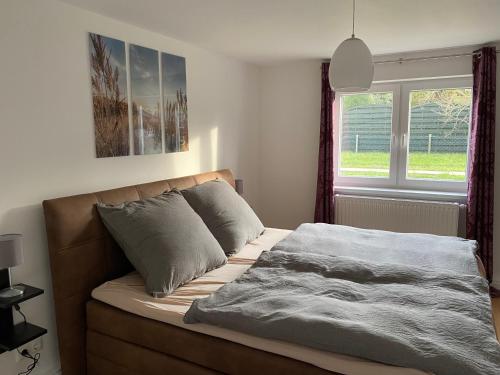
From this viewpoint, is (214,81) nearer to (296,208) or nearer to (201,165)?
(201,165)

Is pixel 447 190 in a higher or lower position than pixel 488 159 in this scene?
lower

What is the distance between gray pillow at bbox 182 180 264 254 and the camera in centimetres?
263

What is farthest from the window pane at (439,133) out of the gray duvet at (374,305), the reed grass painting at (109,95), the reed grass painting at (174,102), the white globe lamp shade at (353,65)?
the reed grass painting at (109,95)

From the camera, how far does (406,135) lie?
3824mm

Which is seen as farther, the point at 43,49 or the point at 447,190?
the point at 447,190

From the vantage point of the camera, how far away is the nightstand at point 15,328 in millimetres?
1742

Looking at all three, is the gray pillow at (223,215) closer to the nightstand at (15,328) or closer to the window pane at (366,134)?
the nightstand at (15,328)

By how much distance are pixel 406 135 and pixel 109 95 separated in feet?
9.41

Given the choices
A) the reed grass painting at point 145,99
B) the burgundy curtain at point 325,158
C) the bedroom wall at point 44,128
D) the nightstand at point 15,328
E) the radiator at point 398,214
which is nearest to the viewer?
the nightstand at point 15,328

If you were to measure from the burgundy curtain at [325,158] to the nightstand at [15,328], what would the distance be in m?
2.86

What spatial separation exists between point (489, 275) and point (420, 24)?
2334mm

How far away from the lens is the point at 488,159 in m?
3.32

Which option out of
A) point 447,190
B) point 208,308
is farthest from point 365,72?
point 447,190

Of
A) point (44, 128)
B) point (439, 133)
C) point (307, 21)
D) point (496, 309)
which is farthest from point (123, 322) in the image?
point (439, 133)
